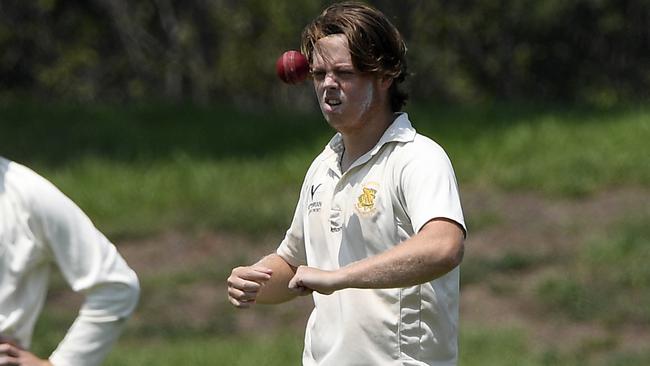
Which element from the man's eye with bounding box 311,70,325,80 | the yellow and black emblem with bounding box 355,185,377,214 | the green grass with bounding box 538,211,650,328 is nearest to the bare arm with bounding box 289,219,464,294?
the yellow and black emblem with bounding box 355,185,377,214

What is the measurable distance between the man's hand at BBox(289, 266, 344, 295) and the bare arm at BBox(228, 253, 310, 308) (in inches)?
1.7

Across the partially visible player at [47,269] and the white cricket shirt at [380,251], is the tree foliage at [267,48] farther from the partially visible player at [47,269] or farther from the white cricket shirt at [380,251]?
the partially visible player at [47,269]

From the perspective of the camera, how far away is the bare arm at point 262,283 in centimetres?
474

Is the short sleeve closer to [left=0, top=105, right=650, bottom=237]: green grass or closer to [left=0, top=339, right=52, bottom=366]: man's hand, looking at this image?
[left=0, top=339, right=52, bottom=366]: man's hand

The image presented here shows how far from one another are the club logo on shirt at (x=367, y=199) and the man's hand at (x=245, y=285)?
345mm

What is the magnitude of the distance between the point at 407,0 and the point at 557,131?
912cm

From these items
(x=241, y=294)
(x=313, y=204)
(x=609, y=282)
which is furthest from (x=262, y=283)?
(x=609, y=282)

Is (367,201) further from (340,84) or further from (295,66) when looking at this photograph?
(295,66)

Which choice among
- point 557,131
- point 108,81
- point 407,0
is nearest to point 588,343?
point 557,131

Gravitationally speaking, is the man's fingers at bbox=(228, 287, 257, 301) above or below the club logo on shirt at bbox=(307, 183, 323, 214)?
below

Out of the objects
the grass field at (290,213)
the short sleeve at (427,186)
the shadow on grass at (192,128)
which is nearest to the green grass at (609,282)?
the grass field at (290,213)

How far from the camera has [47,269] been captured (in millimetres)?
4457

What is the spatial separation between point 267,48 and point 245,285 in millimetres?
20322

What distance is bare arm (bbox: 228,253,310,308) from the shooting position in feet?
15.6
